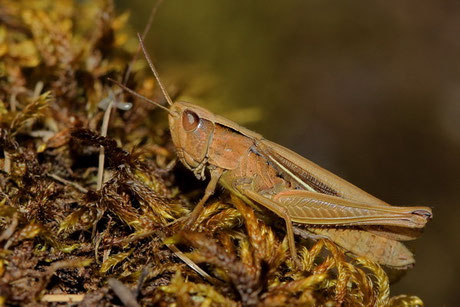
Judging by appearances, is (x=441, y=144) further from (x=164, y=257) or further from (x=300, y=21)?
(x=164, y=257)

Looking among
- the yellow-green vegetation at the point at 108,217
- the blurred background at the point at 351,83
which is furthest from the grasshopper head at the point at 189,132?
the blurred background at the point at 351,83

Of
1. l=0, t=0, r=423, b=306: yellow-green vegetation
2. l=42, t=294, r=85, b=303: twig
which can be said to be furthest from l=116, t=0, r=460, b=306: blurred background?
l=42, t=294, r=85, b=303: twig

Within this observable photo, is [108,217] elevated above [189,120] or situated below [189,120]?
below

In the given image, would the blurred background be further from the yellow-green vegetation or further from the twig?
the twig

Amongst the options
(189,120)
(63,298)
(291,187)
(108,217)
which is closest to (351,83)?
(291,187)

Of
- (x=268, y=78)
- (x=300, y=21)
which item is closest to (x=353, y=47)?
(x=300, y=21)

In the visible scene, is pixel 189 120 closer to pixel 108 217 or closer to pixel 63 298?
pixel 108 217
